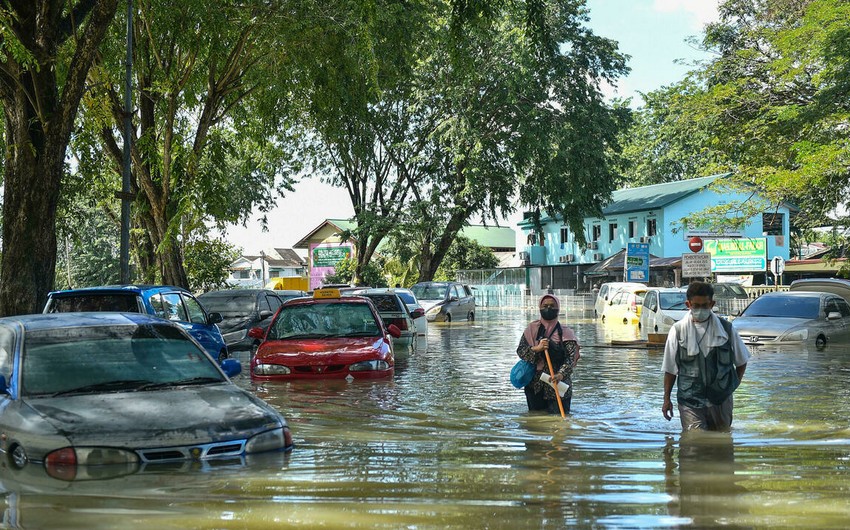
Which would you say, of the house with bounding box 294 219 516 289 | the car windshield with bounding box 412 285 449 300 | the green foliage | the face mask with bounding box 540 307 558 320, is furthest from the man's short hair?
the house with bounding box 294 219 516 289

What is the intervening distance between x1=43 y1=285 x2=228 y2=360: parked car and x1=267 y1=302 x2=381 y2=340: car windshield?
1.47 metres

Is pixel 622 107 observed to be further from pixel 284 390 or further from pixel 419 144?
pixel 284 390

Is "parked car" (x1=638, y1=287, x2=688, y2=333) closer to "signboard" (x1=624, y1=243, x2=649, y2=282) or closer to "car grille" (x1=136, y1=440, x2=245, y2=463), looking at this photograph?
"signboard" (x1=624, y1=243, x2=649, y2=282)

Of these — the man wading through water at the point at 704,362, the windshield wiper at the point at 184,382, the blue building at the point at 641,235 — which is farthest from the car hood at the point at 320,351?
the blue building at the point at 641,235

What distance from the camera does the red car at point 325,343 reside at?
1406 centimetres

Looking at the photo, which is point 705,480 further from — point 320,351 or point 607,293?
point 607,293

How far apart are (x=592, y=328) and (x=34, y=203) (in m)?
23.7

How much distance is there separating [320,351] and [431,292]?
27.6 m

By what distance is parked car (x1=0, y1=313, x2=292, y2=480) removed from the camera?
6594mm

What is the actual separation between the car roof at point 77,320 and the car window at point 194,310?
8.30 m

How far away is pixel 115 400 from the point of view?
7090mm

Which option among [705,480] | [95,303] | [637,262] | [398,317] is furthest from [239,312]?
[637,262]

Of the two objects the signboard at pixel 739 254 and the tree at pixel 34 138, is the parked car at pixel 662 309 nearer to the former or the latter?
the tree at pixel 34 138

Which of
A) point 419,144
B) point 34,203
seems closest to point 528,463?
point 34,203
